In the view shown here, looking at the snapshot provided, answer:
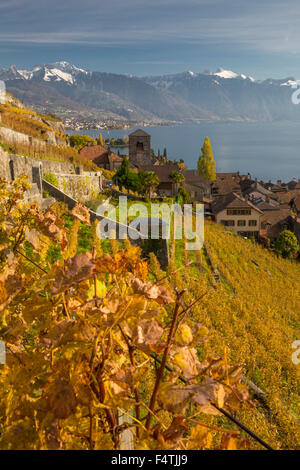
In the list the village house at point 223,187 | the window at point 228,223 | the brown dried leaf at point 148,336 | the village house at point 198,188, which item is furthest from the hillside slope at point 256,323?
the village house at point 223,187

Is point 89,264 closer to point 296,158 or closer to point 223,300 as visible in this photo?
point 223,300

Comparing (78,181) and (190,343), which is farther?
(78,181)

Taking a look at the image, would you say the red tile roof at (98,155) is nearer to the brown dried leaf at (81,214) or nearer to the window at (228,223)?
the window at (228,223)

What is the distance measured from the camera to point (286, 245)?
111ft

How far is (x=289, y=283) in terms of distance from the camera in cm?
2488

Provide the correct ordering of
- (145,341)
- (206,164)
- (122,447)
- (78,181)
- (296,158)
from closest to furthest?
(145,341) < (122,447) < (78,181) < (206,164) < (296,158)

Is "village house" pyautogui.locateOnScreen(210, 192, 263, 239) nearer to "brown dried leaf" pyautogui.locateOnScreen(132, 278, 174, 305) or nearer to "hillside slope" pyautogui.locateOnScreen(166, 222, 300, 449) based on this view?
"hillside slope" pyautogui.locateOnScreen(166, 222, 300, 449)

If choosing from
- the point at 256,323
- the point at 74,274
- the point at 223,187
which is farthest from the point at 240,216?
the point at 74,274

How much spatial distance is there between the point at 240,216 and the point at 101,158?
72.1 ft

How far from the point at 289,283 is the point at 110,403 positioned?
2627 centimetres

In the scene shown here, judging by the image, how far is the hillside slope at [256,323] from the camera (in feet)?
26.9

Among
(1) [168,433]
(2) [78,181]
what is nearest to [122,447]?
(1) [168,433]

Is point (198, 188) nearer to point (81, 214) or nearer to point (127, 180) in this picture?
point (127, 180)
